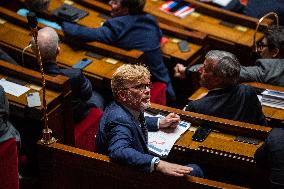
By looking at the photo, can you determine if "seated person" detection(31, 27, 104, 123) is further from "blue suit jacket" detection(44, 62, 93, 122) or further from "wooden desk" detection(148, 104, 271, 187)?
"wooden desk" detection(148, 104, 271, 187)

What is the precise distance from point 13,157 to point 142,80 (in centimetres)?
96

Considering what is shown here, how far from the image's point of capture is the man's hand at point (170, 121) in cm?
365

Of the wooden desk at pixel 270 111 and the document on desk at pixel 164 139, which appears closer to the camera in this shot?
the document on desk at pixel 164 139

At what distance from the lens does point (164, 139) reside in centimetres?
362

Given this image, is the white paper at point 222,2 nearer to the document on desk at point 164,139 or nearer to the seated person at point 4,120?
the document on desk at point 164,139

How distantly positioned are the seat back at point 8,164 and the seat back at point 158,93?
149 centimetres

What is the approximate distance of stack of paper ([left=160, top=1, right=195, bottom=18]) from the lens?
19.1 ft

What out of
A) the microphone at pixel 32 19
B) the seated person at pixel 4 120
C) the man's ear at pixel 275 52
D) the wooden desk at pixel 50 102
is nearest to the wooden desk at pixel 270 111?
the man's ear at pixel 275 52

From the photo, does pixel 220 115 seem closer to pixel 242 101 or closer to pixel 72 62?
pixel 242 101

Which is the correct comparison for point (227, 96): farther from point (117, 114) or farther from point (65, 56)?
point (65, 56)

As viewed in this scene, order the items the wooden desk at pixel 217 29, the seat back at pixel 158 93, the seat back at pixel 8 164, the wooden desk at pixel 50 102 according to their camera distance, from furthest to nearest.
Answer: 1. the wooden desk at pixel 217 29
2. the seat back at pixel 158 93
3. the wooden desk at pixel 50 102
4. the seat back at pixel 8 164

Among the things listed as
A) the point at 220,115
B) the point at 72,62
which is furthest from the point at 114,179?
the point at 72,62

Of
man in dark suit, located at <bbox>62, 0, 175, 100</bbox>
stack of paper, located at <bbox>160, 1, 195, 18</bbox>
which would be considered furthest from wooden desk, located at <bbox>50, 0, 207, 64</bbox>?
stack of paper, located at <bbox>160, 1, 195, 18</bbox>

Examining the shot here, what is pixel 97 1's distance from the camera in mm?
5777
